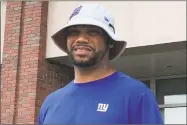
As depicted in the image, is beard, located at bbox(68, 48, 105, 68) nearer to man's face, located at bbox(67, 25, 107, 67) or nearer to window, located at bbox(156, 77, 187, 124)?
man's face, located at bbox(67, 25, 107, 67)

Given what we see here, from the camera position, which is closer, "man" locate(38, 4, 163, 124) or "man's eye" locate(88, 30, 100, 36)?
"man" locate(38, 4, 163, 124)

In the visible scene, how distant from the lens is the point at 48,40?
7.99m

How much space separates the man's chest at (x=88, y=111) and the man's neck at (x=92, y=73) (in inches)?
4.7

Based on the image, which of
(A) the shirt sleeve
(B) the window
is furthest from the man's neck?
(B) the window

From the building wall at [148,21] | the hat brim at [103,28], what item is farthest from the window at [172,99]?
the hat brim at [103,28]

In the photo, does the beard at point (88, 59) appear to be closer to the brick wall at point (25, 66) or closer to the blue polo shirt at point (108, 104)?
the blue polo shirt at point (108, 104)

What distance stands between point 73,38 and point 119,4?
5106mm

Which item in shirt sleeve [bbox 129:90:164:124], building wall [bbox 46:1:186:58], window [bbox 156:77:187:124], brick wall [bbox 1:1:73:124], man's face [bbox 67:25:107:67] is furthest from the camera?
window [bbox 156:77:187:124]

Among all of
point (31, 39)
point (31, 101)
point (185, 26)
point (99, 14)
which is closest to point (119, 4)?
point (185, 26)

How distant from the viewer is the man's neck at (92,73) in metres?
2.33

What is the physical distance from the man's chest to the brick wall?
539 centimetres

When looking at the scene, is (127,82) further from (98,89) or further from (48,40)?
(48,40)

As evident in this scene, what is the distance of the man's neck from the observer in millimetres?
2332

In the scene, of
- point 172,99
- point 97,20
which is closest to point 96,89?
point 97,20
